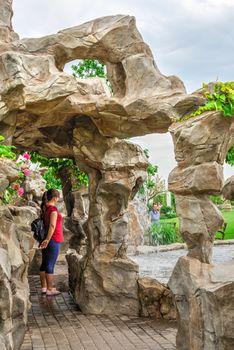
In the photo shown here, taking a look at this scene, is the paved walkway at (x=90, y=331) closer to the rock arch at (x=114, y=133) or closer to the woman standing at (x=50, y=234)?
the rock arch at (x=114, y=133)

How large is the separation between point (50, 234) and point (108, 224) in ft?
3.64

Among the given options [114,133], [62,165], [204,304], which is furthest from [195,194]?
[62,165]

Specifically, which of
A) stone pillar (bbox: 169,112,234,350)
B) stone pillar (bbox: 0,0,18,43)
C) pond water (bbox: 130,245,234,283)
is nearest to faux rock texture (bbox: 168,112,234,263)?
stone pillar (bbox: 169,112,234,350)

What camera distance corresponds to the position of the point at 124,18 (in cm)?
735

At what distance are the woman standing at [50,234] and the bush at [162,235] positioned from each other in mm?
11453

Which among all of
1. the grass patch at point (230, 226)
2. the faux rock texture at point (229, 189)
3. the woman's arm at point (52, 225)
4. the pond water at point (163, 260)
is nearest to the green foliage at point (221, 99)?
the faux rock texture at point (229, 189)

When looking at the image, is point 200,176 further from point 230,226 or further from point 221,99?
point 230,226

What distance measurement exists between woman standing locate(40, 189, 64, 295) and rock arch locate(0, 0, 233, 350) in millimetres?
516

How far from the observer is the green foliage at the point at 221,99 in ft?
18.3

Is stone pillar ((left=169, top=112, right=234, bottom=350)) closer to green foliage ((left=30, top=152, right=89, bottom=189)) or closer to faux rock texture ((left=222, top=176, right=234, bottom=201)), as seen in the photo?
faux rock texture ((left=222, top=176, right=234, bottom=201))

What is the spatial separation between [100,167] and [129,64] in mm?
2109

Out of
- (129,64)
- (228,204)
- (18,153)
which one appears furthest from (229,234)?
(129,64)

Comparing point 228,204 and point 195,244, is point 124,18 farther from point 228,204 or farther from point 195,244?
point 228,204

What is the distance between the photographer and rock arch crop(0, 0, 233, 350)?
566 centimetres
